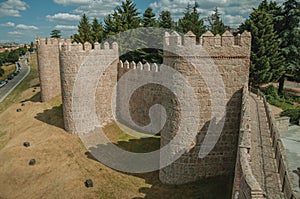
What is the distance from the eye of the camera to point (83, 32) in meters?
41.6

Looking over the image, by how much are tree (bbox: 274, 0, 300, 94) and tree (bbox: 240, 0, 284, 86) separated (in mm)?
2998

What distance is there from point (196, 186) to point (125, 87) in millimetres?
10803

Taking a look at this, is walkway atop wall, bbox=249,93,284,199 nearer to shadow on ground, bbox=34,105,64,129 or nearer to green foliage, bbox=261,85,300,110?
shadow on ground, bbox=34,105,64,129

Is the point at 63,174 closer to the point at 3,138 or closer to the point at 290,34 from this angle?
the point at 3,138

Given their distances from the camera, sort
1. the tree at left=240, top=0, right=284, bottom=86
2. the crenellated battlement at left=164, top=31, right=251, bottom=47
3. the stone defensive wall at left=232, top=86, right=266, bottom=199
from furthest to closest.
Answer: the tree at left=240, top=0, right=284, bottom=86 < the crenellated battlement at left=164, top=31, right=251, bottom=47 < the stone defensive wall at left=232, top=86, right=266, bottom=199

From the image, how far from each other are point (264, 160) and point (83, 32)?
38.3 m

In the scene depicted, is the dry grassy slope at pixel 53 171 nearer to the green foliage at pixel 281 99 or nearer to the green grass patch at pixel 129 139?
the green grass patch at pixel 129 139

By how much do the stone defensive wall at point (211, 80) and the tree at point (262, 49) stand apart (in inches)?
733

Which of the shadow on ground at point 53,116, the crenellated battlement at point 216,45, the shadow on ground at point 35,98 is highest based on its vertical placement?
the crenellated battlement at point 216,45

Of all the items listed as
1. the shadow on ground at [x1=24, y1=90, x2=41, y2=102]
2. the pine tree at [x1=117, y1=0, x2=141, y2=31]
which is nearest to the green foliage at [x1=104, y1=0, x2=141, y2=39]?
the pine tree at [x1=117, y1=0, x2=141, y2=31]

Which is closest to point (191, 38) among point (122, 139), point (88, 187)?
point (88, 187)

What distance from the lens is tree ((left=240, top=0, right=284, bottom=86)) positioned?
89.9ft

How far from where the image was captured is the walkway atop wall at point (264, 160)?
6598 mm

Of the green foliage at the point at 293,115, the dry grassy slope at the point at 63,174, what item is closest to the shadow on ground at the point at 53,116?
the dry grassy slope at the point at 63,174
